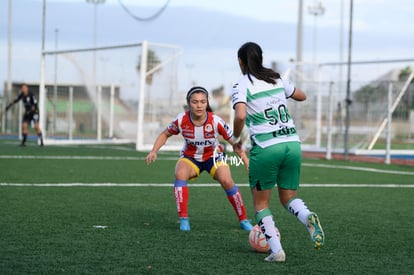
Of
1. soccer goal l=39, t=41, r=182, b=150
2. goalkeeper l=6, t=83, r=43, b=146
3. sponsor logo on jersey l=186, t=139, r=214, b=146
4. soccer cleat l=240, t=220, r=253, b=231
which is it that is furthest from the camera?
soccer goal l=39, t=41, r=182, b=150

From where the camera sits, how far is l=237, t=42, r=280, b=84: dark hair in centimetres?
698

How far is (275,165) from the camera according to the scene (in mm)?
6953

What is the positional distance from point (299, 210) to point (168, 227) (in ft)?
7.75

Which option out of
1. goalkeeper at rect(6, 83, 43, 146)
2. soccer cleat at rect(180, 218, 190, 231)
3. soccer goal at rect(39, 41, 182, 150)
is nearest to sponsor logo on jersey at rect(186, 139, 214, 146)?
soccer cleat at rect(180, 218, 190, 231)

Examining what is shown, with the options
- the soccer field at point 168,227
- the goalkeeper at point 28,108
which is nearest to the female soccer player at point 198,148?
the soccer field at point 168,227

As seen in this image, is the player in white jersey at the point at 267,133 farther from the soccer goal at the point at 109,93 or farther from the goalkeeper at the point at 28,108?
the goalkeeper at the point at 28,108

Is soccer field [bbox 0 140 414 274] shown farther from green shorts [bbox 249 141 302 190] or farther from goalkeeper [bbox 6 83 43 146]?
goalkeeper [bbox 6 83 43 146]

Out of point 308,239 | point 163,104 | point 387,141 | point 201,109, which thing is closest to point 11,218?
point 201,109

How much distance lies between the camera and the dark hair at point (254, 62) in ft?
22.9

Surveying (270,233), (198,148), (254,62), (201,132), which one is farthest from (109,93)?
(270,233)

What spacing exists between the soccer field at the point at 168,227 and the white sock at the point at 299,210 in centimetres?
38

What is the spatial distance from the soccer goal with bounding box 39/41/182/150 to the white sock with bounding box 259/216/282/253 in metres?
18.4

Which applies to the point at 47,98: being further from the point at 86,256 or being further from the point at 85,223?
the point at 86,256

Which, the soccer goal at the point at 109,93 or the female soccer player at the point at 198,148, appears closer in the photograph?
the female soccer player at the point at 198,148
